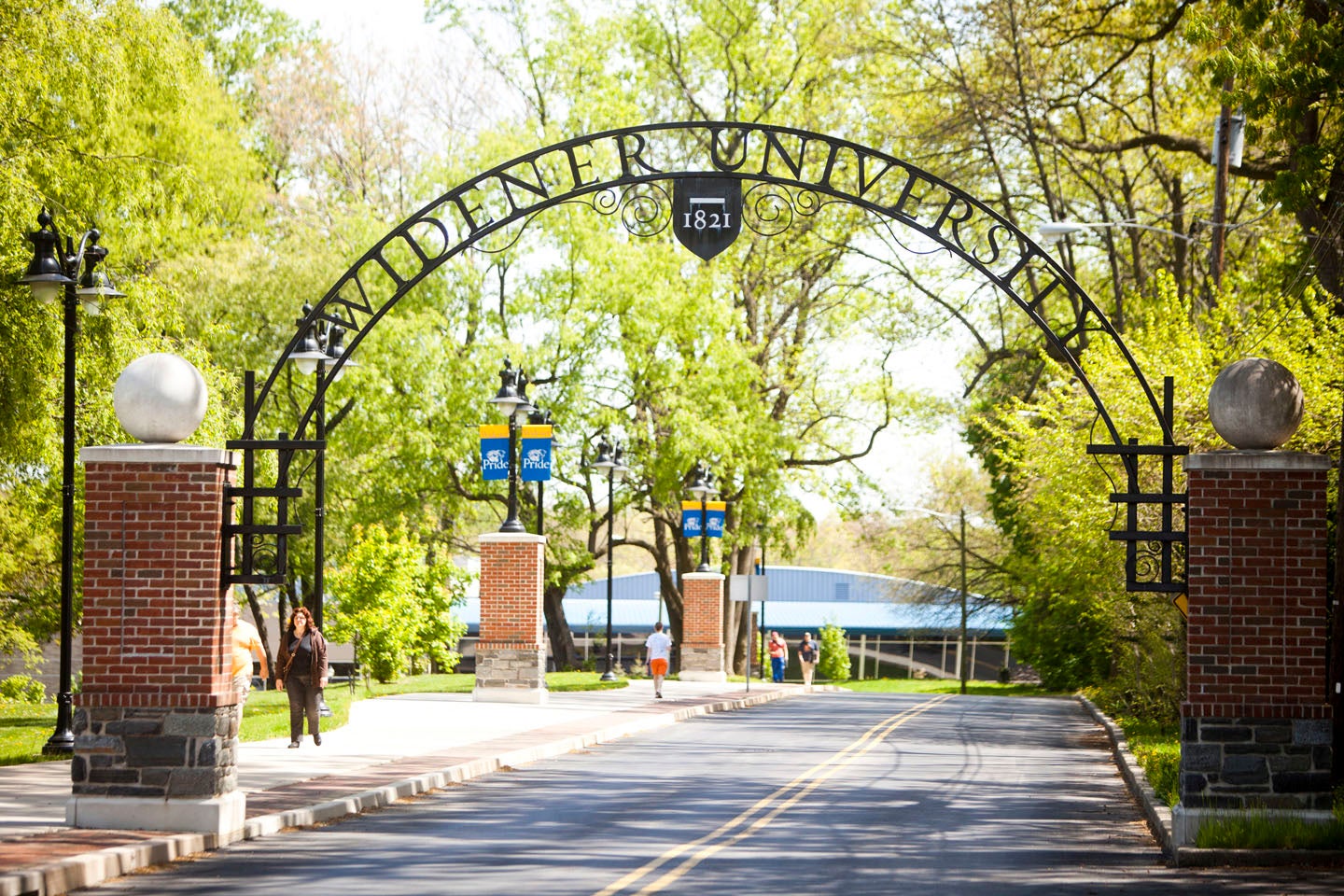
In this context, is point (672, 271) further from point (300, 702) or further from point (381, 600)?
point (300, 702)

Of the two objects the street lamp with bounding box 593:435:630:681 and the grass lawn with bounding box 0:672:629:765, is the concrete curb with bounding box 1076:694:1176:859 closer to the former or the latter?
the grass lawn with bounding box 0:672:629:765

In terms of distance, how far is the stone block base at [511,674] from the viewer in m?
30.0

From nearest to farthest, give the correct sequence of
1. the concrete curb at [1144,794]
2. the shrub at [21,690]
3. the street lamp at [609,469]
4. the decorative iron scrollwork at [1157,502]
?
the concrete curb at [1144,794] → the decorative iron scrollwork at [1157,502] → the shrub at [21,690] → the street lamp at [609,469]

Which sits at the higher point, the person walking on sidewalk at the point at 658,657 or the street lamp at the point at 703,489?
the street lamp at the point at 703,489

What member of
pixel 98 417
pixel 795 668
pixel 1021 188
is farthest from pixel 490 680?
pixel 795 668

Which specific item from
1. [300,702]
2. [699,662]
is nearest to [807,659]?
[699,662]

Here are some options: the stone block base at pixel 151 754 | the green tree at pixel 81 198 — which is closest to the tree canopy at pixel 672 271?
the green tree at pixel 81 198

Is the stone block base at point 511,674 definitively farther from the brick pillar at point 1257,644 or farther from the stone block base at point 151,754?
the brick pillar at point 1257,644

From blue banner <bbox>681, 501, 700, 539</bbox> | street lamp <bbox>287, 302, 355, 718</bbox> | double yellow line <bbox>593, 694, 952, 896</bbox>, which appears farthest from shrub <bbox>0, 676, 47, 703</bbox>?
double yellow line <bbox>593, 694, 952, 896</bbox>

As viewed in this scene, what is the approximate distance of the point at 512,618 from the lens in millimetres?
30297

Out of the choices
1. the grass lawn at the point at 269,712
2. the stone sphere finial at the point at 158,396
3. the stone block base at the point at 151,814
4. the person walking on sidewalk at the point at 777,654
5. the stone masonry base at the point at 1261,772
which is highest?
the stone sphere finial at the point at 158,396

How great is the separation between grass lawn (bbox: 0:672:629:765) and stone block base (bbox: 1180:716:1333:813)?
38.4 feet

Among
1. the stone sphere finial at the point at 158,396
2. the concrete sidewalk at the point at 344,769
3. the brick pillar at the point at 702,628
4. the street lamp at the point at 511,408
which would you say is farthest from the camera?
the brick pillar at the point at 702,628

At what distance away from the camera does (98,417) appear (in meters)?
21.8
